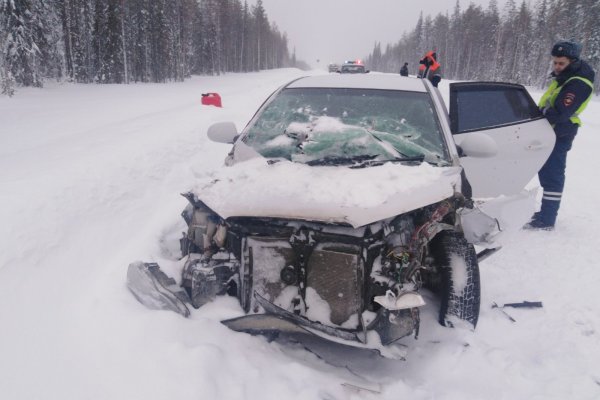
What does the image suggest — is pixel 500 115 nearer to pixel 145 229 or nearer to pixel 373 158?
pixel 373 158

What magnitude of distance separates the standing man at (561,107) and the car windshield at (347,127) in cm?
206

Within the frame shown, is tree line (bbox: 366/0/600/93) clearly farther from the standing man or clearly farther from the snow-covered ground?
the snow-covered ground

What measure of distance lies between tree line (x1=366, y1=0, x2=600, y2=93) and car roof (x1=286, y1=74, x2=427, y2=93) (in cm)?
4613

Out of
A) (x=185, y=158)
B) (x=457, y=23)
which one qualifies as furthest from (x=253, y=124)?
(x=457, y=23)

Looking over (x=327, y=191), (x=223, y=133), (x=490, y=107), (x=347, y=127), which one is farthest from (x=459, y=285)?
(x=490, y=107)

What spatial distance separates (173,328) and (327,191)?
3.99ft

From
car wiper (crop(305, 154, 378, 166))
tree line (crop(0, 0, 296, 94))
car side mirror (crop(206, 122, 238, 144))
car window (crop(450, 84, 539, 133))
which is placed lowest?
car wiper (crop(305, 154, 378, 166))

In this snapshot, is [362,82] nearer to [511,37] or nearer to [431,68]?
[431,68]

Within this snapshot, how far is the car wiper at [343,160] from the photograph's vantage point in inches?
103

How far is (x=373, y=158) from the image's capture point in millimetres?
2670

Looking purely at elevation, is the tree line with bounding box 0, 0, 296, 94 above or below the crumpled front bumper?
above

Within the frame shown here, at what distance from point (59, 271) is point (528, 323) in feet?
12.0

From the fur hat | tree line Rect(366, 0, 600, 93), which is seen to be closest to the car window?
the fur hat

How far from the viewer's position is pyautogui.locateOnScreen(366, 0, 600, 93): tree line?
40.5 meters
